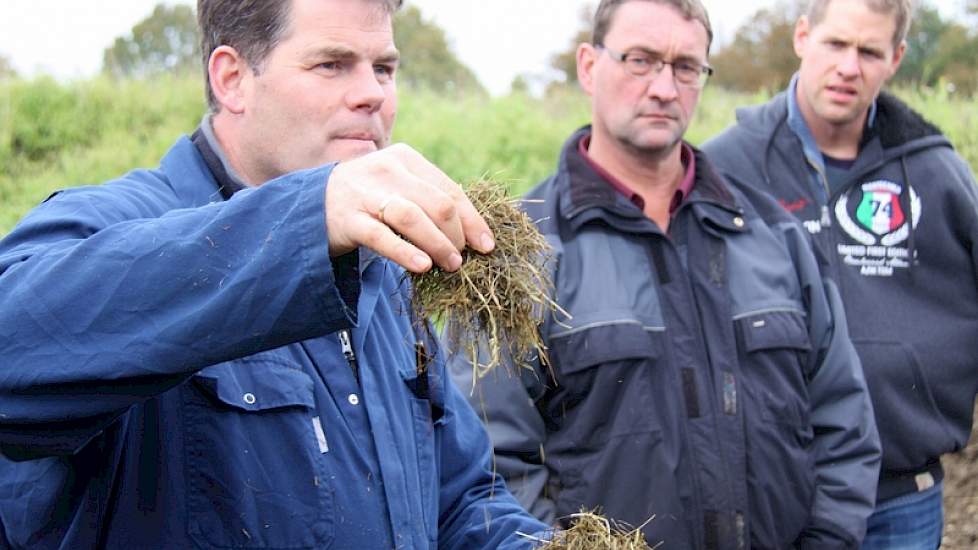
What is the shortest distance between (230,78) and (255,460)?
1.01 m

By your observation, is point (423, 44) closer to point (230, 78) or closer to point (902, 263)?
point (902, 263)

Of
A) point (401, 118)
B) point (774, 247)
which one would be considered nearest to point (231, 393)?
point (774, 247)

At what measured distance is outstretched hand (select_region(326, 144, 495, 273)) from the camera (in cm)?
173

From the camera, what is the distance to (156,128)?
41.2 ft

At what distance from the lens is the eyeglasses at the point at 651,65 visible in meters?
4.25

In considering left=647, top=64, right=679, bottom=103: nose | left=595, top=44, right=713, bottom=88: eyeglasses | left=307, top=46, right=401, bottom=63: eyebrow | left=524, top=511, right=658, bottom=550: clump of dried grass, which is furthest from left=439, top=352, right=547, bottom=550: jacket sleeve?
left=595, top=44, right=713, bottom=88: eyeglasses

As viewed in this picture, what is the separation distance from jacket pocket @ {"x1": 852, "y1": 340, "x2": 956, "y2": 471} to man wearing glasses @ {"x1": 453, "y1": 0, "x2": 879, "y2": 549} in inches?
17.5

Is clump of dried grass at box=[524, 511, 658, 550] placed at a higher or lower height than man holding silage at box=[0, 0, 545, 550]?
lower

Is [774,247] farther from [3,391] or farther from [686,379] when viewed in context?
[3,391]

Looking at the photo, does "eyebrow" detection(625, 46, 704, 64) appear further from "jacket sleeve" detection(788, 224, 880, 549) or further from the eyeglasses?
"jacket sleeve" detection(788, 224, 880, 549)

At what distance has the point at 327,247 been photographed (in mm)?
1747

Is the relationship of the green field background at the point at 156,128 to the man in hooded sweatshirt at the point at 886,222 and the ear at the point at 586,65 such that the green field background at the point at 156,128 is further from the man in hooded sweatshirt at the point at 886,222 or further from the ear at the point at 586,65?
the ear at the point at 586,65

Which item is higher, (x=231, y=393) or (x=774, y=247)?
(x=774, y=247)

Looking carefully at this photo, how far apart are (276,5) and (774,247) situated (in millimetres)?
2170
